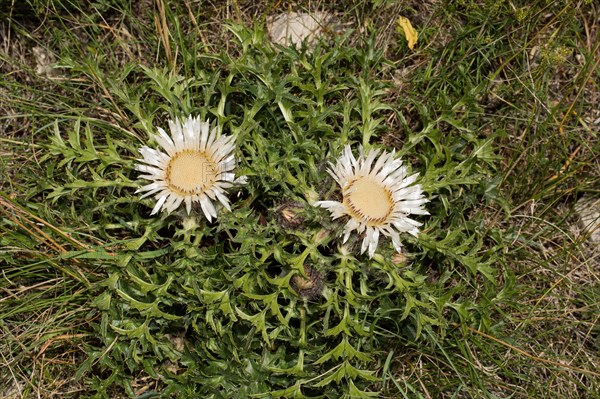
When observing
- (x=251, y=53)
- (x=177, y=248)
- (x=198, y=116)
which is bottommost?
(x=177, y=248)

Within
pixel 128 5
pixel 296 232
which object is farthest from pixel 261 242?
pixel 128 5

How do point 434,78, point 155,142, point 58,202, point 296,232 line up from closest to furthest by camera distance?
point 296,232 → point 155,142 → point 58,202 → point 434,78

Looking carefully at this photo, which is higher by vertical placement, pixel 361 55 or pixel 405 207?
pixel 361 55

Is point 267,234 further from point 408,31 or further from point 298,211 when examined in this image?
point 408,31

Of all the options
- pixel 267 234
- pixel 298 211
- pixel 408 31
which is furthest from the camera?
pixel 408 31

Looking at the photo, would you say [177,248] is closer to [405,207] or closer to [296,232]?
[296,232]

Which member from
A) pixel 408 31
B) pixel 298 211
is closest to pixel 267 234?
pixel 298 211
